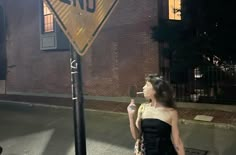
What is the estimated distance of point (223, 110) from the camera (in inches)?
402

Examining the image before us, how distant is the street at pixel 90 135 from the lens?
6.97 metres

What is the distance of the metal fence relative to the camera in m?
10.5

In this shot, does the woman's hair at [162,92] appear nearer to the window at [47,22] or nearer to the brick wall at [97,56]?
the brick wall at [97,56]

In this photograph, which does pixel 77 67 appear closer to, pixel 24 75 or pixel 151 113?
pixel 151 113

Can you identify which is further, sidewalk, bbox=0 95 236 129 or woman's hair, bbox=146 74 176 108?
sidewalk, bbox=0 95 236 129

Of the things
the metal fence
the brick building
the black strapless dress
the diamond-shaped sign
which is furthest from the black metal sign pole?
the metal fence

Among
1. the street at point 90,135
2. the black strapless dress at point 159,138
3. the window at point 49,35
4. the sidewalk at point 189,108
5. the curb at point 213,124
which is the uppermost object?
the window at point 49,35

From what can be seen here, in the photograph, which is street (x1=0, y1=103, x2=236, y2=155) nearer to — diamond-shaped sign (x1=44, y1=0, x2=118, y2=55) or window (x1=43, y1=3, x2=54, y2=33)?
diamond-shaped sign (x1=44, y1=0, x2=118, y2=55)

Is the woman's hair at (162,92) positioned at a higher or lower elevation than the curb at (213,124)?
higher

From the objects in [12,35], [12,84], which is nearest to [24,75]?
[12,84]

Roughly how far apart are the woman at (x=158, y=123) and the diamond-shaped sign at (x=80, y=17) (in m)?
0.89

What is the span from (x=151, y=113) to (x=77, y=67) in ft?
3.34

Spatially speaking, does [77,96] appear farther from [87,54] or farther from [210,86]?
[87,54]

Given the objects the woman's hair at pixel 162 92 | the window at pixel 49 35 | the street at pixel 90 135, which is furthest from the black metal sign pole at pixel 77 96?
the window at pixel 49 35
